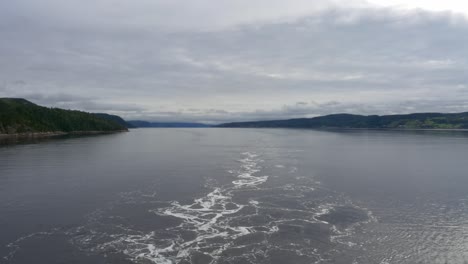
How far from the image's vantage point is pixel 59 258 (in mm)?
29328

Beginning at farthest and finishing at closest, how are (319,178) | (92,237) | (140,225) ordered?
(319,178) → (140,225) → (92,237)

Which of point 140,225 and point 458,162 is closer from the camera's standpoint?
point 140,225

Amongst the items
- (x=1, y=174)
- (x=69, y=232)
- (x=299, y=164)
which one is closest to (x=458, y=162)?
(x=299, y=164)

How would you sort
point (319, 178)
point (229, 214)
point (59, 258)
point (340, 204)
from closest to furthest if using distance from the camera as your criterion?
1. point (59, 258)
2. point (229, 214)
3. point (340, 204)
4. point (319, 178)

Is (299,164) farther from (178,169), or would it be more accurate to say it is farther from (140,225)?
(140,225)

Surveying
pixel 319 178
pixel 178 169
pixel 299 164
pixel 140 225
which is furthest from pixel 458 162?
pixel 140 225

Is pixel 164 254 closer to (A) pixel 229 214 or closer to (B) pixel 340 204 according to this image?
(A) pixel 229 214

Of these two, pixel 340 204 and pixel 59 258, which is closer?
pixel 59 258

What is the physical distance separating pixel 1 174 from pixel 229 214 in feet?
176

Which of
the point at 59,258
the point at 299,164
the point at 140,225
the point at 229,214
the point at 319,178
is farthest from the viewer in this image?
the point at 299,164

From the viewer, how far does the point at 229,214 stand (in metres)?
41.9

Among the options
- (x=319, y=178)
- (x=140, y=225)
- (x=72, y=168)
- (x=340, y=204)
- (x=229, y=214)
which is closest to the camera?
(x=140, y=225)

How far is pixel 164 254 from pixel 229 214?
42.6 ft

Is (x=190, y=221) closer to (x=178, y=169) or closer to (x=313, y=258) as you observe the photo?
(x=313, y=258)
